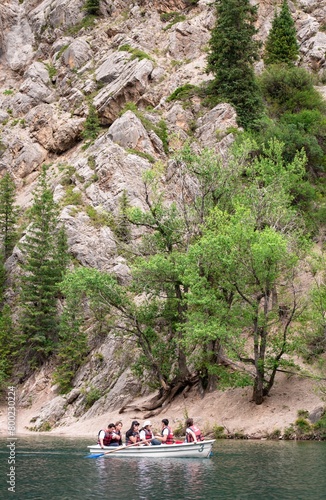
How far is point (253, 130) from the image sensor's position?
52.8 meters

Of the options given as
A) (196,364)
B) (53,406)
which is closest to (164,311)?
(196,364)

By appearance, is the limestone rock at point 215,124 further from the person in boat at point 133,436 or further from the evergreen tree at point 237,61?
the person in boat at point 133,436

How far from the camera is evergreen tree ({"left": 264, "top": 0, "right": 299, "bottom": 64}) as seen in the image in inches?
2510

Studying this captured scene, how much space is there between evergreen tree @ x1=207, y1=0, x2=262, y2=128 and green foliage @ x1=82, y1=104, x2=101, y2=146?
14.6 m

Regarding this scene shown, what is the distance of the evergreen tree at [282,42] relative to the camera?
63750 mm

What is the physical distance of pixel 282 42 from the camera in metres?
64.3

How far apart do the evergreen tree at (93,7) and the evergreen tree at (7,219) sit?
3553 centimetres

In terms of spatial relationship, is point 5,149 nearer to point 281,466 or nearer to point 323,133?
point 323,133

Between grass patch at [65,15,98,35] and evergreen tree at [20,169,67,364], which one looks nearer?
evergreen tree at [20,169,67,364]

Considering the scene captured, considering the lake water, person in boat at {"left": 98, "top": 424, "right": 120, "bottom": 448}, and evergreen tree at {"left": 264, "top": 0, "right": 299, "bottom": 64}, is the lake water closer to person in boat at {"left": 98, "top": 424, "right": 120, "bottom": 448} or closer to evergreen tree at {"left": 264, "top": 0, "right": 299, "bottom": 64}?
person in boat at {"left": 98, "top": 424, "right": 120, "bottom": 448}

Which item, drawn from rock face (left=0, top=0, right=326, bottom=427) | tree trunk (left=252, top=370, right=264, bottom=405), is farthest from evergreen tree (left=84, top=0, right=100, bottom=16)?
tree trunk (left=252, top=370, right=264, bottom=405)

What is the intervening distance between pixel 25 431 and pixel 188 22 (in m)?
56.1

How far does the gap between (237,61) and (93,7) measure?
3243 centimetres

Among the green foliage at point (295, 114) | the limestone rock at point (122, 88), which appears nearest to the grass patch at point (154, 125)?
the limestone rock at point (122, 88)
